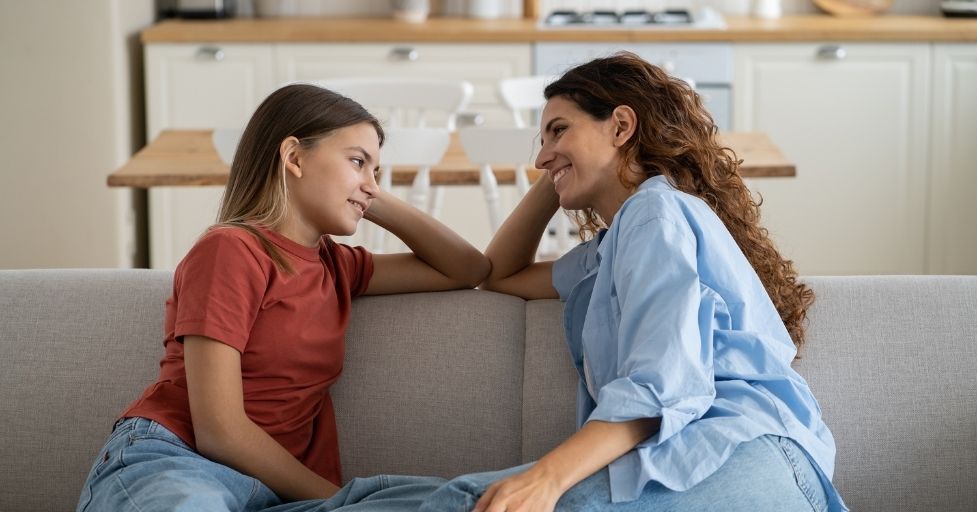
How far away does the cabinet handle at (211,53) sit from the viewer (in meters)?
4.47

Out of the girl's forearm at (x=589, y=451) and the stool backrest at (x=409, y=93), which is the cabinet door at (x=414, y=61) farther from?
the girl's forearm at (x=589, y=451)

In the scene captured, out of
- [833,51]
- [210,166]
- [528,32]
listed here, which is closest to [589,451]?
[210,166]

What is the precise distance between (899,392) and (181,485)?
1083mm

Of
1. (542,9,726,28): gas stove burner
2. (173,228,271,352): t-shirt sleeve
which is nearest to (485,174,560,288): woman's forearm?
(173,228,271,352): t-shirt sleeve

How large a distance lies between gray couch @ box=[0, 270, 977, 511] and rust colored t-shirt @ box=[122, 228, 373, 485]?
0.11 metres

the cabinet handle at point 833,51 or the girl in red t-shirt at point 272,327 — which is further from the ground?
the cabinet handle at point 833,51

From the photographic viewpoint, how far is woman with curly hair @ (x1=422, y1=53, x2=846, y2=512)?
5.01ft

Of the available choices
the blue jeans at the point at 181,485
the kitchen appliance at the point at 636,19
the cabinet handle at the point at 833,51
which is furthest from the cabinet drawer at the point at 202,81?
the blue jeans at the point at 181,485

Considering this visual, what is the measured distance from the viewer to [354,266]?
207 cm

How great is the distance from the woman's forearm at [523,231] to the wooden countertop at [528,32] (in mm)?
2352

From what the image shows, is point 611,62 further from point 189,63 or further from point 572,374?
point 189,63

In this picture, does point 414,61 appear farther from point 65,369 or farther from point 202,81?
point 65,369

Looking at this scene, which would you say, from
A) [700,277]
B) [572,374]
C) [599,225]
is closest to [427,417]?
[572,374]

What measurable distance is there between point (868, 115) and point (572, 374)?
2.85 m
